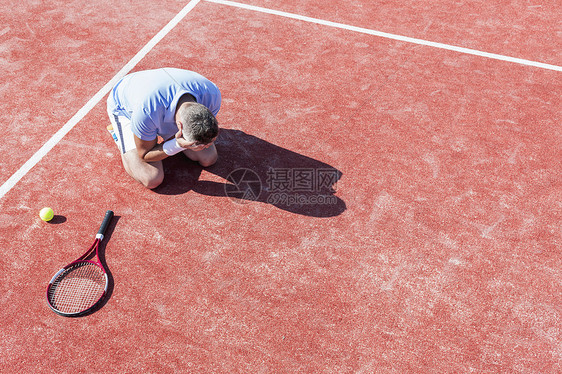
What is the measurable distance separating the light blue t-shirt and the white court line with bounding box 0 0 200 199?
152cm

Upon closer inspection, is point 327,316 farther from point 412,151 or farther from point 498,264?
point 412,151

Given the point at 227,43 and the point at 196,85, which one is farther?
the point at 227,43

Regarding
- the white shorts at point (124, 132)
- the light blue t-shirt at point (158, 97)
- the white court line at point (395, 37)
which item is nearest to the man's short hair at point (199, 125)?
the light blue t-shirt at point (158, 97)

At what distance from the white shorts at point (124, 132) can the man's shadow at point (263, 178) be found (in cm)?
60

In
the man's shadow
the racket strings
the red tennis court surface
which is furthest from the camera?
the man's shadow

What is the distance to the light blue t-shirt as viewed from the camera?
16.5 ft

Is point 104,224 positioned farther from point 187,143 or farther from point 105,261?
point 187,143

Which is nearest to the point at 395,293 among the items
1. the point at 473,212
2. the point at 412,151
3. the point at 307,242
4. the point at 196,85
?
the point at 307,242

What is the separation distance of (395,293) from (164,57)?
5519mm

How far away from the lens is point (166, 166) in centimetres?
610

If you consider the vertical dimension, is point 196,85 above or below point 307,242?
above

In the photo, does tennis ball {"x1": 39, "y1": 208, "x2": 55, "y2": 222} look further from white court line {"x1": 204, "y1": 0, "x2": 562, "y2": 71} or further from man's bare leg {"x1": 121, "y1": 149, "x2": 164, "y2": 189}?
white court line {"x1": 204, "y1": 0, "x2": 562, "y2": 71}

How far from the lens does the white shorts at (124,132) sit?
567cm

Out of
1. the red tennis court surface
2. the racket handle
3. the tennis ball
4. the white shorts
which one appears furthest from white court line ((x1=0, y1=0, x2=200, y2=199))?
the racket handle
